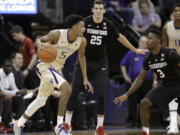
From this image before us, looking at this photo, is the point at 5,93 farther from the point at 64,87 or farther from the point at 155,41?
the point at 155,41

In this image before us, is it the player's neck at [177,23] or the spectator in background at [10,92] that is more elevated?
the player's neck at [177,23]

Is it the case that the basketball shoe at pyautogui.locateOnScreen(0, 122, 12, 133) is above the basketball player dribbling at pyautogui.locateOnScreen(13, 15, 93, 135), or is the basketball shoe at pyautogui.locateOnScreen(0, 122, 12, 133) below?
below

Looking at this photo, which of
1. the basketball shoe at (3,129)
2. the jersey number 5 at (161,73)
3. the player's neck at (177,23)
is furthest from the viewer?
the basketball shoe at (3,129)

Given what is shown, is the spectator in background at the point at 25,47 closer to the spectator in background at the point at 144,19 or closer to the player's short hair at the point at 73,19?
the spectator in background at the point at 144,19

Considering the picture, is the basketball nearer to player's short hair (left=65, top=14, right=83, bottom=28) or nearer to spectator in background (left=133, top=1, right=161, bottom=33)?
player's short hair (left=65, top=14, right=83, bottom=28)

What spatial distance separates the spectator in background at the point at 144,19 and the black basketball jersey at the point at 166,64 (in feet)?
13.1

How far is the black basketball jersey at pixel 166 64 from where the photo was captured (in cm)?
696

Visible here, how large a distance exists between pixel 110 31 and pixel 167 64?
1314 millimetres

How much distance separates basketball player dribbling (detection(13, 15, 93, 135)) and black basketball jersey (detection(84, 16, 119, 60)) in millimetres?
398

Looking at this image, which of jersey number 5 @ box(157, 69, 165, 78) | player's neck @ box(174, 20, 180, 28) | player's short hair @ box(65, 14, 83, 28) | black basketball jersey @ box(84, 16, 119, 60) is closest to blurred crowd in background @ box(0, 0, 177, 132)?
player's neck @ box(174, 20, 180, 28)

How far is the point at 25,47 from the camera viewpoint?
10.4 m

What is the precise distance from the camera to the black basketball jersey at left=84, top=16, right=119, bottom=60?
7.84 m

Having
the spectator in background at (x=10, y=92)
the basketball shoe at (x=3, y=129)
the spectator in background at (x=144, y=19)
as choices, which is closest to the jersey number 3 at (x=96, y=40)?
the spectator in background at (x=10, y=92)

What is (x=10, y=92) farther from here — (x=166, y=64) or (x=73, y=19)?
(x=166, y=64)
